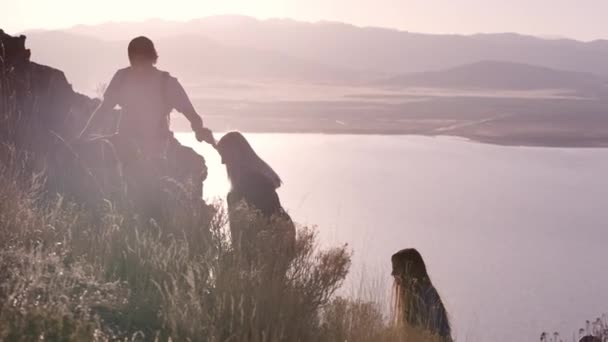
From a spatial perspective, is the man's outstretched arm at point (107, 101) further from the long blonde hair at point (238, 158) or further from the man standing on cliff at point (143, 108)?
the long blonde hair at point (238, 158)

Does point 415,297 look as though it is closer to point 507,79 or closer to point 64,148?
point 64,148

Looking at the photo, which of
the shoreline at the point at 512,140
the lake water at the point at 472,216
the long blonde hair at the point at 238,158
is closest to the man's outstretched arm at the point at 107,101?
the long blonde hair at the point at 238,158

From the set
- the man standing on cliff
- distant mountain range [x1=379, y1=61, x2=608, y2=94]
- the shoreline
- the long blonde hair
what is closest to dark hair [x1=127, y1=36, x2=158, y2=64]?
the man standing on cliff

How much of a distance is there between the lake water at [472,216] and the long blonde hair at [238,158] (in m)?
0.66

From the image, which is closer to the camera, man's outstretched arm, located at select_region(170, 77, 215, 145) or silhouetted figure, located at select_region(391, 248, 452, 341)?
silhouetted figure, located at select_region(391, 248, 452, 341)

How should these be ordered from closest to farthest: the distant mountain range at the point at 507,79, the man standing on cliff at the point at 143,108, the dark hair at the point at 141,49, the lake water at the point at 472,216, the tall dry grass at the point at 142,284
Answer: the tall dry grass at the point at 142,284 → the dark hair at the point at 141,49 → the man standing on cliff at the point at 143,108 → the lake water at the point at 472,216 → the distant mountain range at the point at 507,79

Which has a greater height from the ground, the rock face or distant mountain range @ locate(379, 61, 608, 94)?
→ distant mountain range @ locate(379, 61, 608, 94)

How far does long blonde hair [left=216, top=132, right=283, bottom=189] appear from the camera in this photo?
665 centimetres

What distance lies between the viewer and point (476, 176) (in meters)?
29.5

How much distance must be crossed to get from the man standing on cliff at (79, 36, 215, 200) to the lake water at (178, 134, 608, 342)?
3.75 feet

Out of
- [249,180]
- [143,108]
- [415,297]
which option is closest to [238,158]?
[249,180]

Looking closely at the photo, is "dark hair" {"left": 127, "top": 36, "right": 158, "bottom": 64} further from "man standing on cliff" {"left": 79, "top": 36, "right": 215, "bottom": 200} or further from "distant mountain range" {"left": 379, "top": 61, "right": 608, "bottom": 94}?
"distant mountain range" {"left": 379, "top": 61, "right": 608, "bottom": 94}

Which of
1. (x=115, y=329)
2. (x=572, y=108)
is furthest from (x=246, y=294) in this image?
(x=572, y=108)

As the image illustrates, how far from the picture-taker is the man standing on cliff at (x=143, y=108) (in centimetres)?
610
